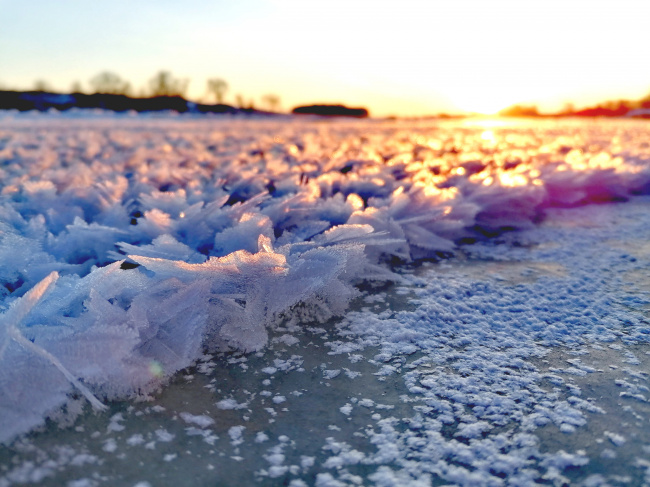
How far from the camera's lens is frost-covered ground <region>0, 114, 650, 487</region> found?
1.85ft

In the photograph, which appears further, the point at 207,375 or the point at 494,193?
the point at 494,193

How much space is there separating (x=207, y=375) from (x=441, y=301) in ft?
1.58

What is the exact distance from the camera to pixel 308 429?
0.63m

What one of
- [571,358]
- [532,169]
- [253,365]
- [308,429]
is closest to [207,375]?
[253,365]

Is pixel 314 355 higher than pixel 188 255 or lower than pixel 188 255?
lower

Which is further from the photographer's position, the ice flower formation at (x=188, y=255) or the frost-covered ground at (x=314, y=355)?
the ice flower formation at (x=188, y=255)

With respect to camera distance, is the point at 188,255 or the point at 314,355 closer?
the point at 314,355

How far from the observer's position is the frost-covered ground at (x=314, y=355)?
1.85ft

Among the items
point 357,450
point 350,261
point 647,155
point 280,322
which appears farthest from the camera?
point 647,155

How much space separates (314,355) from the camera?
32.0 inches

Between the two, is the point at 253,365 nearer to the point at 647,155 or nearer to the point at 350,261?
the point at 350,261

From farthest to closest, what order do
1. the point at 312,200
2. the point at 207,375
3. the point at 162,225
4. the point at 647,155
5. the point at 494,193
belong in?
the point at 647,155 < the point at 494,193 < the point at 312,200 < the point at 162,225 < the point at 207,375

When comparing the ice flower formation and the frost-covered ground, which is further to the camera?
the ice flower formation

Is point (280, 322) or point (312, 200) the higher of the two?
point (312, 200)
